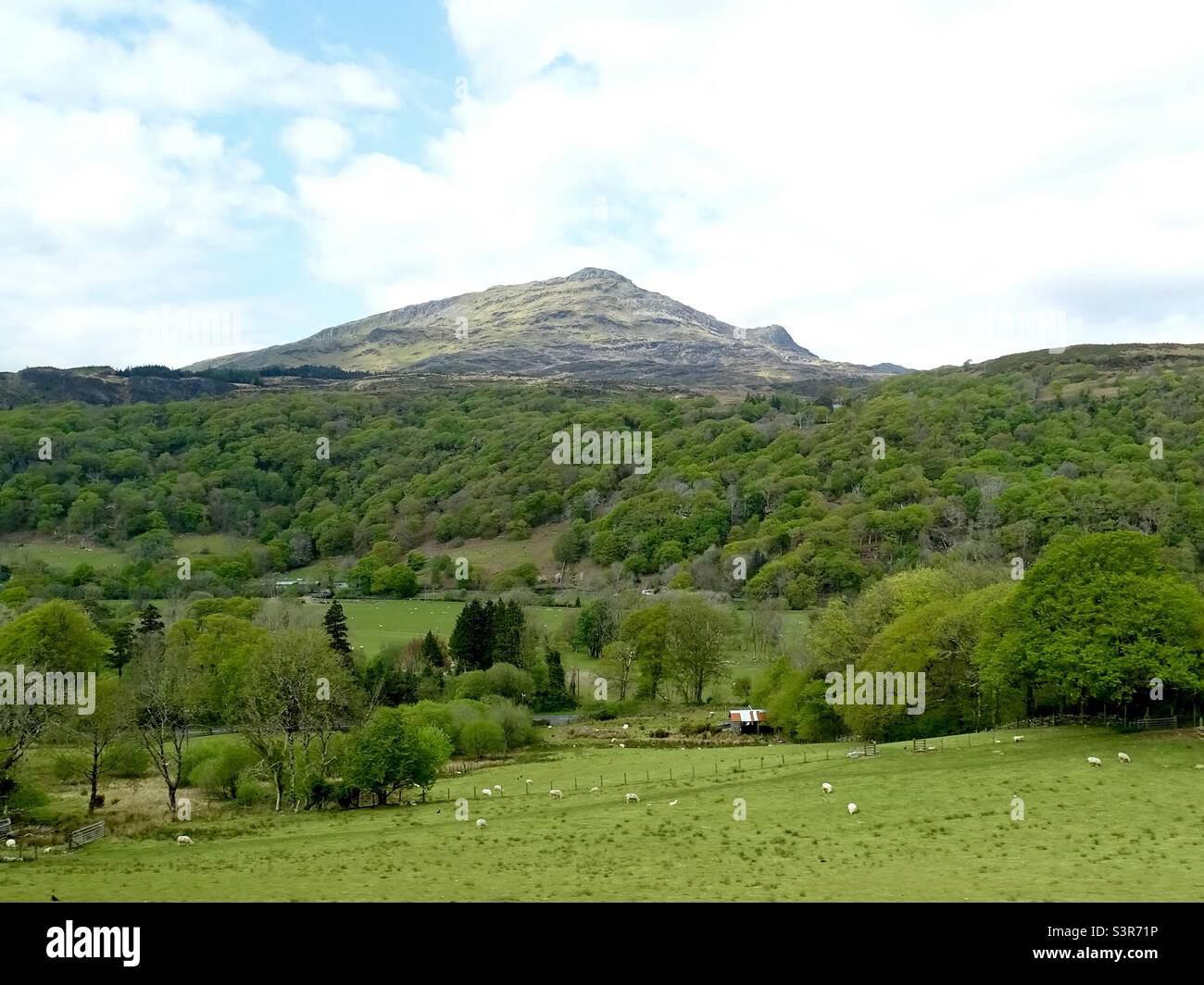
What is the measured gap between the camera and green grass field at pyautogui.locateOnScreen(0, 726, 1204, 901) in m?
29.8

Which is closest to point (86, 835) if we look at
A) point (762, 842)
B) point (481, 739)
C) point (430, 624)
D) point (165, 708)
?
point (165, 708)

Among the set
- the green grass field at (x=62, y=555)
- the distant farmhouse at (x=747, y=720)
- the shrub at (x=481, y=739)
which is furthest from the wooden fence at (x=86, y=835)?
the green grass field at (x=62, y=555)

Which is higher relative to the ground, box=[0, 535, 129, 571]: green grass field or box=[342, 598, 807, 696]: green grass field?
box=[0, 535, 129, 571]: green grass field

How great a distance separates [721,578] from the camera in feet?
502

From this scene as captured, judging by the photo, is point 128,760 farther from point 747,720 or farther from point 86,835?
point 747,720

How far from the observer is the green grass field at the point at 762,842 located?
29.8 metres

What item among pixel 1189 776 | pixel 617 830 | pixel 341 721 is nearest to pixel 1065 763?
pixel 1189 776

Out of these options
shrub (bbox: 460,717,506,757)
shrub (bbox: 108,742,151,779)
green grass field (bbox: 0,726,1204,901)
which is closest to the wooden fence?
green grass field (bbox: 0,726,1204,901)

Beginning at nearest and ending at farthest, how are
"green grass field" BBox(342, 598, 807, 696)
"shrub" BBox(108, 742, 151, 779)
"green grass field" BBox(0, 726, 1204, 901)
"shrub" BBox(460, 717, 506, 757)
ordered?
"green grass field" BBox(0, 726, 1204, 901), "shrub" BBox(108, 742, 151, 779), "shrub" BBox(460, 717, 506, 757), "green grass field" BBox(342, 598, 807, 696)

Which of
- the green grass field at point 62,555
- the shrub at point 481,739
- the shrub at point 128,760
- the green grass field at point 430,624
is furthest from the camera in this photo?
the green grass field at point 62,555

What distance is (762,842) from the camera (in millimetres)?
36250

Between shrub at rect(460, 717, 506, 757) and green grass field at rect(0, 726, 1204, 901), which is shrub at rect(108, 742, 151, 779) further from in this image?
shrub at rect(460, 717, 506, 757)

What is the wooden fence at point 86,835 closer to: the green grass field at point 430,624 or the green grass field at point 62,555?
the green grass field at point 430,624
